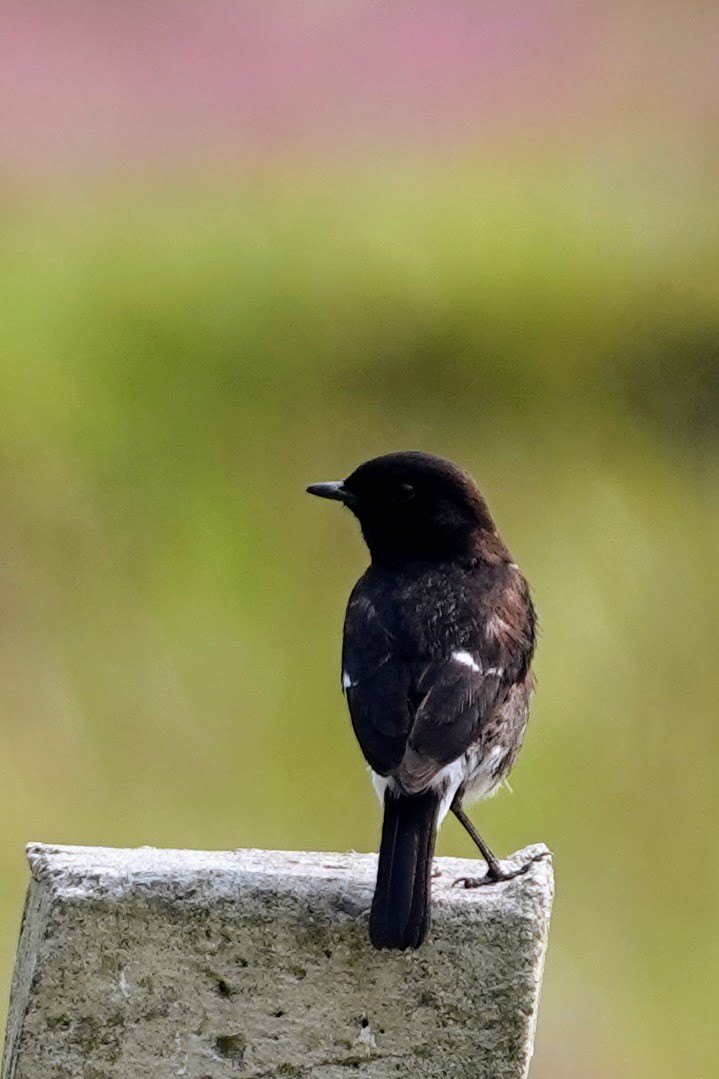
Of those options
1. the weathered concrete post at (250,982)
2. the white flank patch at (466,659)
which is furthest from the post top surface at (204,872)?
the white flank patch at (466,659)

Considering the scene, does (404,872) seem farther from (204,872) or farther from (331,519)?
(331,519)

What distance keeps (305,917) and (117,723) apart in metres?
5.65

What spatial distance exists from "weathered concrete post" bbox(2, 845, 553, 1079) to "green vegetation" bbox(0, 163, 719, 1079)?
4.90 m

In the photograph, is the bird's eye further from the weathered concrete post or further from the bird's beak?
the weathered concrete post

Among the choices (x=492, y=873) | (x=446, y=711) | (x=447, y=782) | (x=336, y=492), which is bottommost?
(x=492, y=873)

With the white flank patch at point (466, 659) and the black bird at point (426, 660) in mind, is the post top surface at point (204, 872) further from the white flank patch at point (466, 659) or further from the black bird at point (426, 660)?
the white flank patch at point (466, 659)

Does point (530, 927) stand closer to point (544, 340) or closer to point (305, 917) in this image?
point (305, 917)

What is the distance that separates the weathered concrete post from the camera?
389cm

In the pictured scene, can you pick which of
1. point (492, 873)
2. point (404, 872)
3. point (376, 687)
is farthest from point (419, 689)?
point (404, 872)

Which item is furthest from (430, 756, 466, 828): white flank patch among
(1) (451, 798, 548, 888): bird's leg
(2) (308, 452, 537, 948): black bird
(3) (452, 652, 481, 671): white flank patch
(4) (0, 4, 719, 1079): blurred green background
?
(4) (0, 4, 719, 1079): blurred green background

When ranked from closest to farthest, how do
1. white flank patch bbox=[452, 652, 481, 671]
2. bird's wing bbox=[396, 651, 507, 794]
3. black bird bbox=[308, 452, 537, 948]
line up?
1. black bird bbox=[308, 452, 537, 948]
2. bird's wing bbox=[396, 651, 507, 794]
3. white flank patch bbox=[452, 652, 481, 671]

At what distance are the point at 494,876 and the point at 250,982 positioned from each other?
0.73 meters

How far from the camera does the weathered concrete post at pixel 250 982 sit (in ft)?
12.8

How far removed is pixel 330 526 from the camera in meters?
10.1
